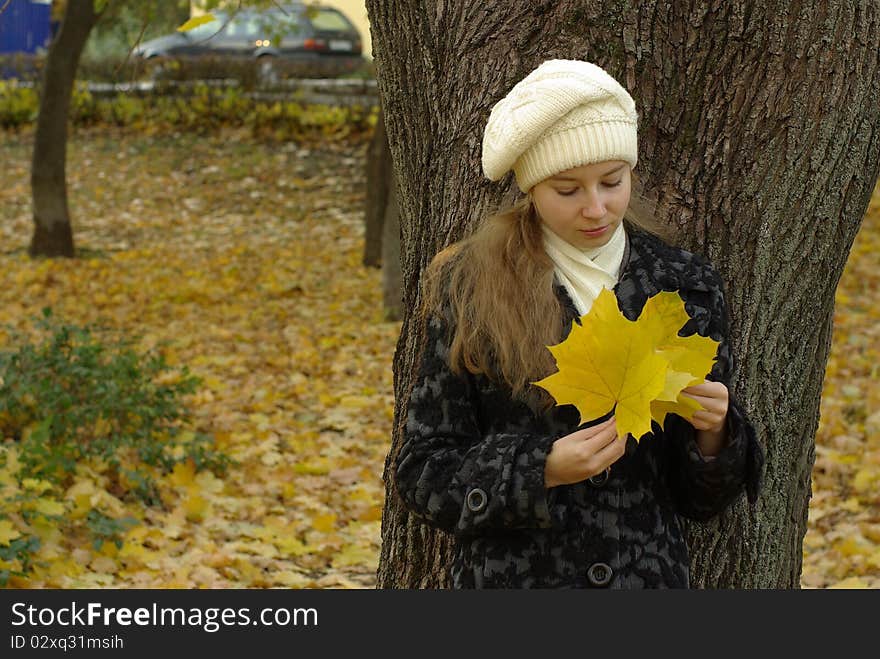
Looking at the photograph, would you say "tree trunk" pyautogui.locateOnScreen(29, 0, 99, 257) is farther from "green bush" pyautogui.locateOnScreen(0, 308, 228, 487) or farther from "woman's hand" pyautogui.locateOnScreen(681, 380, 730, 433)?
"woman's hand" pyautogui.locateOnScreen(681, 380, 730, 433)

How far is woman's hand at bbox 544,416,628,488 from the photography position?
196 centimetres

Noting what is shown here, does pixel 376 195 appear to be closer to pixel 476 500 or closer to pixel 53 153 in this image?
pixel 53 153

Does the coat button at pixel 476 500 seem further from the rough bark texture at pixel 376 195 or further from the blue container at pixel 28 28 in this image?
the blue container at pixel 28 28

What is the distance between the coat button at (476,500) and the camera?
2047 mm

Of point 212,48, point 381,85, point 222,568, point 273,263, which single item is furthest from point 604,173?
point 212,48

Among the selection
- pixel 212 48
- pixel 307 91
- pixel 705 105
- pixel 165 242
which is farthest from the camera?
pixel 212 48

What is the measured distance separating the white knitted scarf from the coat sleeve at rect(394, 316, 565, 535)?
237 millimetres

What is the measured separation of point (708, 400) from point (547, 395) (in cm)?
29

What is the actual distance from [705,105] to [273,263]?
32.2 feet

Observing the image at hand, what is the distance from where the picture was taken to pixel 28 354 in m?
6.16

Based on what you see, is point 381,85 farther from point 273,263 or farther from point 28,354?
point 273,263

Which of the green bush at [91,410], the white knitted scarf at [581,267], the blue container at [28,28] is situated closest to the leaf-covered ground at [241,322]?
the green bush at [91,410]

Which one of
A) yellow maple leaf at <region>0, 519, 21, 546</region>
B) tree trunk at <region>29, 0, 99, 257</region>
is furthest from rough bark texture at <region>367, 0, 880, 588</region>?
tree trunk at <region>29, 0, 99, 257</region>

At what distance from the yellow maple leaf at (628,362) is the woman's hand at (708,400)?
35 millimetres
